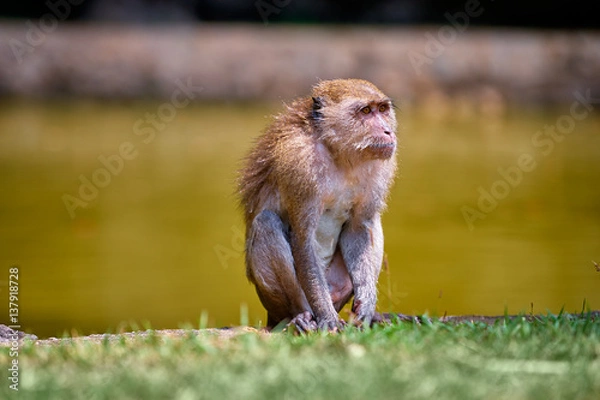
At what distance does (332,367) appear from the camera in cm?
480

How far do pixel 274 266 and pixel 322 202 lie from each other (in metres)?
0.56

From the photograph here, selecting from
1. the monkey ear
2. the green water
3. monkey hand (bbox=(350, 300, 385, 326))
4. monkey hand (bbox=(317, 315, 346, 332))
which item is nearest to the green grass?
monkey hand (bbox=(317, 315, 346, 332))

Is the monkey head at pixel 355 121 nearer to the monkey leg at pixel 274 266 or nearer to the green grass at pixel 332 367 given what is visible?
the monkey leg at pixel 274 266

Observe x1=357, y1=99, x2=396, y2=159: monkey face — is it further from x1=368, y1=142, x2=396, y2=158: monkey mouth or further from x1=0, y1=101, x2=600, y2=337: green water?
x1=0, y1=101, x2=600, y2=337: green water

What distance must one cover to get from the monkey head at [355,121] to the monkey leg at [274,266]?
0.70 metres

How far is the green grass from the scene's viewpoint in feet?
14.6

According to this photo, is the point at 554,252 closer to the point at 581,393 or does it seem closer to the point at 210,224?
the point at 210,224

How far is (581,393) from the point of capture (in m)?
4.44

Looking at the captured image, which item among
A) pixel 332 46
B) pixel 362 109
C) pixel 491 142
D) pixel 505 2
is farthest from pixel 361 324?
pixel 505 2

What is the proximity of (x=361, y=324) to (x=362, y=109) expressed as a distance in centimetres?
151

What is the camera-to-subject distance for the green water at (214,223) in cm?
1076

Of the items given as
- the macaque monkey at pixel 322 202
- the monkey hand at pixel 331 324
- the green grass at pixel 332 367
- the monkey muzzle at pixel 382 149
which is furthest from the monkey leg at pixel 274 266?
the green grass at pixel 332 367

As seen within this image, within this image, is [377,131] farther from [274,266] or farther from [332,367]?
[332,367]

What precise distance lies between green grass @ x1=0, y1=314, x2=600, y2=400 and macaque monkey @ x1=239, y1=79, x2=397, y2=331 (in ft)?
5.59
